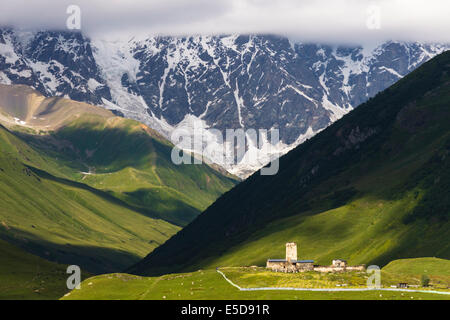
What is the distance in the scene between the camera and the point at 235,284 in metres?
192

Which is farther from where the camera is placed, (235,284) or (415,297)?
(235,284)
